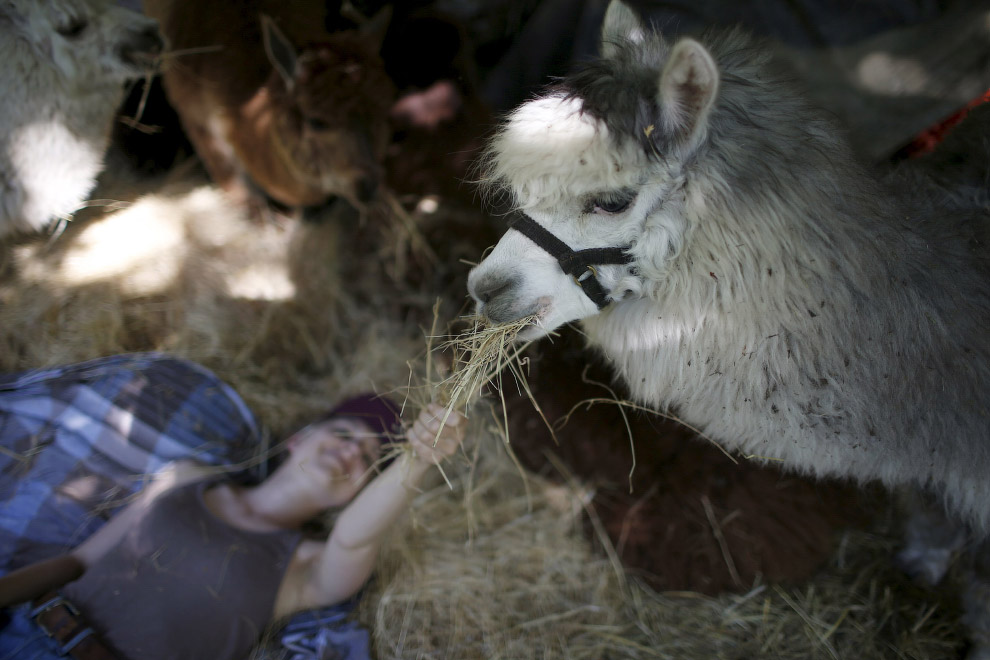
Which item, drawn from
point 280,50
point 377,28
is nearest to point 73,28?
point 280,50

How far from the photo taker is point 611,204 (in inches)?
46.0

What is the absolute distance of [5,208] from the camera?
7.16 feet

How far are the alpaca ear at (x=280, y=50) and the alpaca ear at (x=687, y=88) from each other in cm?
192

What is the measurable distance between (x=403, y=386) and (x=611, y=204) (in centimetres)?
87

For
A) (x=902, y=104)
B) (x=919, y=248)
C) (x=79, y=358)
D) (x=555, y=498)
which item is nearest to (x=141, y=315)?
(x=79, y=358)

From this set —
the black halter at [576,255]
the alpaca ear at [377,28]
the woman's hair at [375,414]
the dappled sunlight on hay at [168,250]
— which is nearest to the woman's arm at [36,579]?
the woman's hair at [375,414]

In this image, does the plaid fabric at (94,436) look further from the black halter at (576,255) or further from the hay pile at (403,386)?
the black halter at (576,255)

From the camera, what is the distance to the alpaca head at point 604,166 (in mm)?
1075

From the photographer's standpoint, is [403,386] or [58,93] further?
[58,93]

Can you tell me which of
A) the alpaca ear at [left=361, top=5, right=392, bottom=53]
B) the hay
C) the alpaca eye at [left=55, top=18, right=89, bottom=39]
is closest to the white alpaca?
the alpaca eye at [left=55, top=18, right=89, bottom=39]

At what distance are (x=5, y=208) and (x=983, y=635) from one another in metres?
3.74

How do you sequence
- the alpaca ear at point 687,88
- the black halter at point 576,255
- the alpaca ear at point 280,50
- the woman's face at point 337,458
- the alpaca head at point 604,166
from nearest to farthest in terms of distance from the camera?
the alpaca ear at point 687,88 → the alpaca head at point 604,166 → the black halter at point 576,255 → the woman's face at point 337,458 → the alpaca ear at point 280,50

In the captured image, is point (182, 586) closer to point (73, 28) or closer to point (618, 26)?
point (618, 26)

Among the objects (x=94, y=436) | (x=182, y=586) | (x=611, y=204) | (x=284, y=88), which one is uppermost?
(x=611, y=204)
